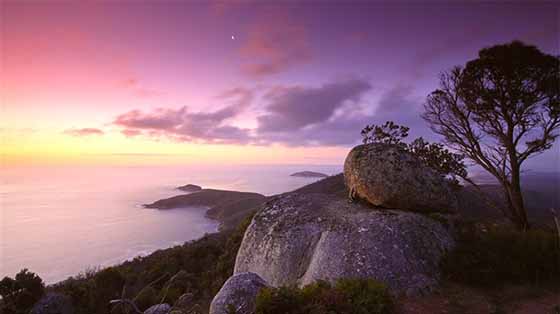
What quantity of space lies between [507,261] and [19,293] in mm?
19392

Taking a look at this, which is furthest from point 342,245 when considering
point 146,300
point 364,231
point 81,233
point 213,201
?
point 213,201

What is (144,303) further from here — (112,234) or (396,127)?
(112,234)

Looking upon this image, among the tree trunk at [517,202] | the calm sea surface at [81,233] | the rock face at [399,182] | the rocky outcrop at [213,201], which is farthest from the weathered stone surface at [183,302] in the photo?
the rocky outcrop at [213,201]

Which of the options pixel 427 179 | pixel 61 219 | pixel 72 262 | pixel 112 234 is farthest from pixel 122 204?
pixel 427 179

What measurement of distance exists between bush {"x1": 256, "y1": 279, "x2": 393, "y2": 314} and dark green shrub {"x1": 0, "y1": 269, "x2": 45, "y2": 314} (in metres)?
13.0

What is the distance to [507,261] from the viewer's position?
8062 millimetres

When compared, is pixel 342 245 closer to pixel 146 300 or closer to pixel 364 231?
pixel 364 231

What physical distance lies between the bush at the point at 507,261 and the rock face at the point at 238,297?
6.40 meters

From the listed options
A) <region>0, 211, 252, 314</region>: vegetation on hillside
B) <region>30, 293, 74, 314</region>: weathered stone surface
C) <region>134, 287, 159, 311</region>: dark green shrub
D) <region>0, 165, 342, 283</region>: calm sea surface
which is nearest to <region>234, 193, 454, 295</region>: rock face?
<region>0, 211, 252, 314</region>: vegetation on hillside

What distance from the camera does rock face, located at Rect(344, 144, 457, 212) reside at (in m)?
10.6

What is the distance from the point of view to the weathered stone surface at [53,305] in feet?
36.2

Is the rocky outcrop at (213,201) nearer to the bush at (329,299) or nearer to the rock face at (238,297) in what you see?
the rock face at (238,297)

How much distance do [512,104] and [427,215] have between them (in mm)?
7925

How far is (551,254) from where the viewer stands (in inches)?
317
